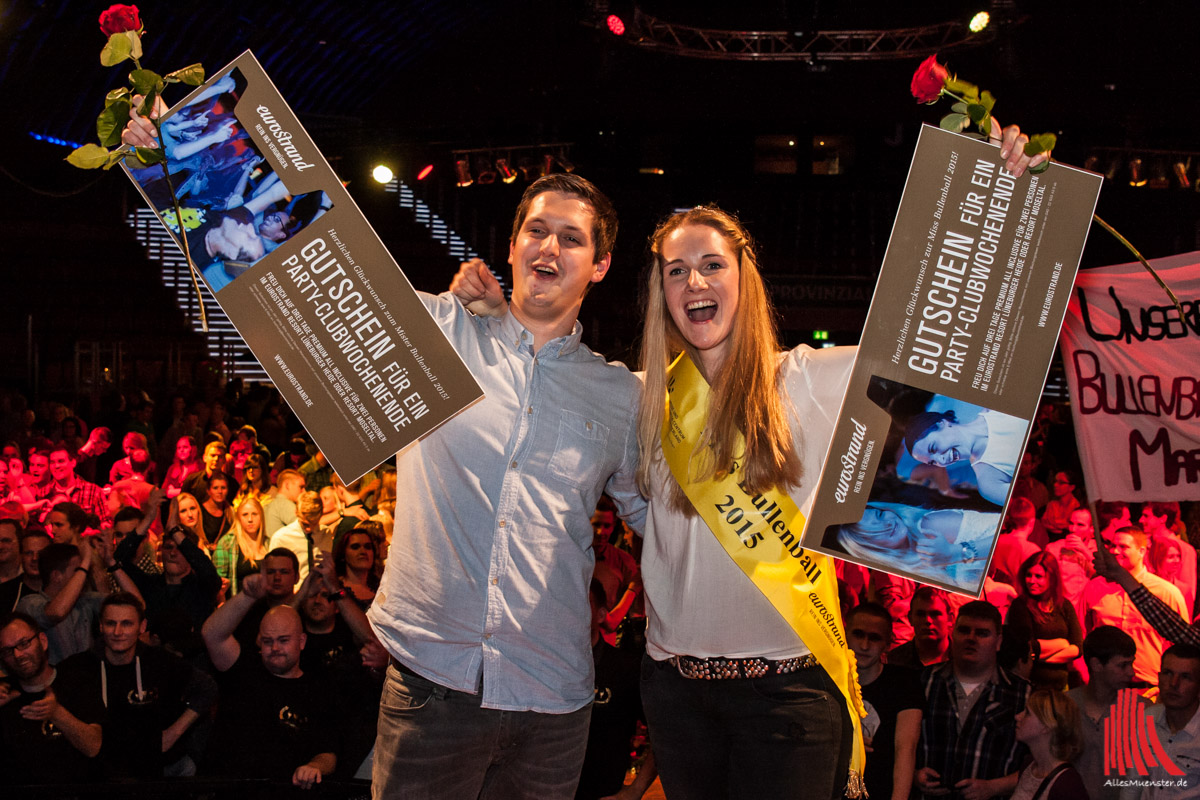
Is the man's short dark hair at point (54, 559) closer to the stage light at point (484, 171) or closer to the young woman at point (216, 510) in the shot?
the young woman at point (216, 510)

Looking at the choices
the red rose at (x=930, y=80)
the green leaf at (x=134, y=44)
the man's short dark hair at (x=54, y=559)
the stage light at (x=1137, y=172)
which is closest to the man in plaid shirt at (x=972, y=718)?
the red rose at (x=930, y=80)

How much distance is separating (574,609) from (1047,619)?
12.7 ft

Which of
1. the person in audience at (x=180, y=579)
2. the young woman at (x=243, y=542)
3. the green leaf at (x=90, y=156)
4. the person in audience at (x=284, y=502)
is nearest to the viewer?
the green leaf at (x=90, y=156)

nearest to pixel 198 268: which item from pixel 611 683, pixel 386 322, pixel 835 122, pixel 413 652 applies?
pixel 386 322

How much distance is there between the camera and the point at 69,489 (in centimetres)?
779

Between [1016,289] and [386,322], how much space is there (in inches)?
48.4

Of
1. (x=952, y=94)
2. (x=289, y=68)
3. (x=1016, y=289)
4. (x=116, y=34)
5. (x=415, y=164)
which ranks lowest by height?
(x=1016, y=289)

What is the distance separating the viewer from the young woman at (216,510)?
6.75 metres

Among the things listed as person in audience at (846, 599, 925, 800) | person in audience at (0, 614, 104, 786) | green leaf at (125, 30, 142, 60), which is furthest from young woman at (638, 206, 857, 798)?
person in audience at (0, 614, 104, 786)

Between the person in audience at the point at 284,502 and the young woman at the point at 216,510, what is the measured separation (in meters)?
0.34

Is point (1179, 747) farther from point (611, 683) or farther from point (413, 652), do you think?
point (413, 652)

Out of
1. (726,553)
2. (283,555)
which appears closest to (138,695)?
(283,555)

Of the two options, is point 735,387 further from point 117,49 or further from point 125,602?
point 125,602

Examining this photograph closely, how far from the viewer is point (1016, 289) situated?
2041 millimetres
